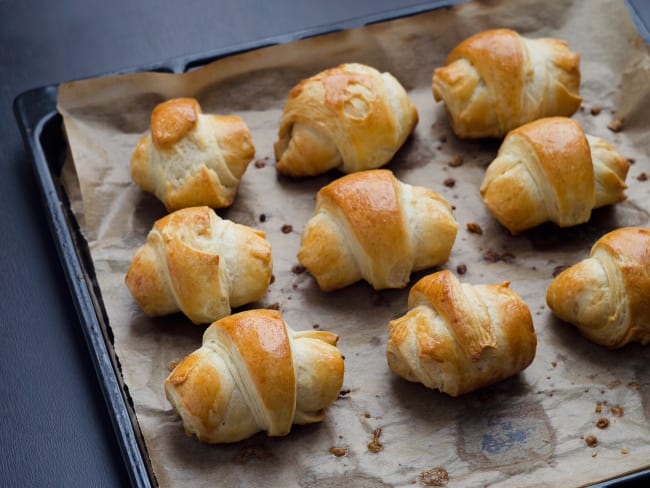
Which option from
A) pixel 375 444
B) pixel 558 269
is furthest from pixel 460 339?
pixel 558 269

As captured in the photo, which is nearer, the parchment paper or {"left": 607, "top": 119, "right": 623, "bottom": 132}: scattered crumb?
the parchment paper

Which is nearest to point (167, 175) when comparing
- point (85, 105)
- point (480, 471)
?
point (85, 105)

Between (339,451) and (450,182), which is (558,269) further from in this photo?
(339,451)

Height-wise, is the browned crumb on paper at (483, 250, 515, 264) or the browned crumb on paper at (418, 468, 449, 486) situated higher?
the browned crumb on paper at (483, 250, 515, 264)

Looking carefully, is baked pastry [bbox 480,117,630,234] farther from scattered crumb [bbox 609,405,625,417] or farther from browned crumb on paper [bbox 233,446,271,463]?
browned crumb on paper [bbox 233,446,271,463]

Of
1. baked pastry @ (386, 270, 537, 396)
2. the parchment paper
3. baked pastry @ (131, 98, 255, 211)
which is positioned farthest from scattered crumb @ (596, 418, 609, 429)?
baked pastry @ (131, 98, 255, 211)

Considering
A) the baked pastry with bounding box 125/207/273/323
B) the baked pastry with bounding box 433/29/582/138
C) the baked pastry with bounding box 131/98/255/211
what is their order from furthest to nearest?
1. the baked pastry with bounding box 433/29/582/138
2. the baked pastry with bounding box 131/98/255/211
3. the baked pastry with bounding box 125/207/273/323

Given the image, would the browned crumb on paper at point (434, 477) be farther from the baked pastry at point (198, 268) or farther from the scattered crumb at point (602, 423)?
the baked pastry at point (198, 268)

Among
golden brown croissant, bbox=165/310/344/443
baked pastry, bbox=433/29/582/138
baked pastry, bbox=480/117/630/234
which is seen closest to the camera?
golden brown croissant, bbox=165/310/344/443
